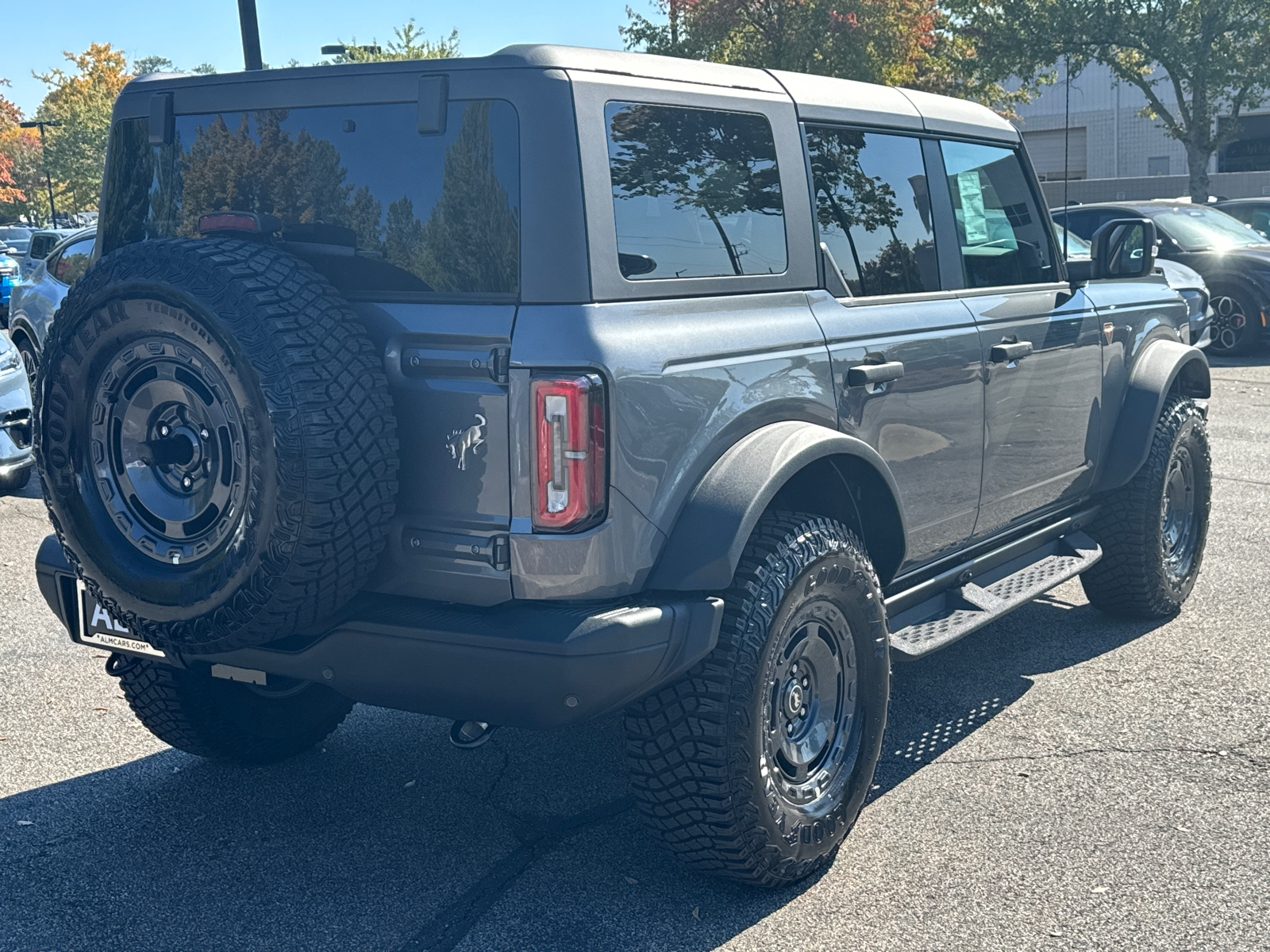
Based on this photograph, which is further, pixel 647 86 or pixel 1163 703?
pixel 1163 703

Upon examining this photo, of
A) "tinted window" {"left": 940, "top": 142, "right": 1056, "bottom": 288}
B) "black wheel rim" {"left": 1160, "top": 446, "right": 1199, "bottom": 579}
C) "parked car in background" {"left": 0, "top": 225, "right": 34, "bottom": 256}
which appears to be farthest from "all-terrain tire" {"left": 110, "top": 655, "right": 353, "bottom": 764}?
"parked car in background" {"left": 0, "top": 225, "right": 34, "bottom": 256}

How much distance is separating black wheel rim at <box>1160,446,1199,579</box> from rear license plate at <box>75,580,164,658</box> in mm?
4217

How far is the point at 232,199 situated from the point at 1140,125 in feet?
165

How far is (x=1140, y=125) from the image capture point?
157 feet

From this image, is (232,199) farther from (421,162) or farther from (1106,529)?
(1106,529)

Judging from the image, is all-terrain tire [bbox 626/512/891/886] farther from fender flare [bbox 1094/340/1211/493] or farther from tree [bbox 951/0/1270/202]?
tree [bbox 951/0/1270/202]

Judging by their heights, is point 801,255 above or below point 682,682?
above

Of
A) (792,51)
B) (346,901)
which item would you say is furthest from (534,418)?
(792,51)

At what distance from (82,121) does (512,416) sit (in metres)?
61.1

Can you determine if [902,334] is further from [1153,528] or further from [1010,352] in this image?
[1153,528]

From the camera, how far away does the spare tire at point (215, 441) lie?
277cm

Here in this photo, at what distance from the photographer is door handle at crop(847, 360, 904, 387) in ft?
11.8

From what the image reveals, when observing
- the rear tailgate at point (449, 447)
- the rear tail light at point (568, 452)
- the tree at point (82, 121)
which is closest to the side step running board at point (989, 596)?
the rear tail light at point (568, 452)

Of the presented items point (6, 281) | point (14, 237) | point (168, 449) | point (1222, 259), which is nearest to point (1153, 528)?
point (168, 449)
